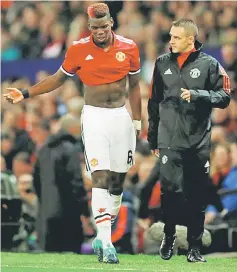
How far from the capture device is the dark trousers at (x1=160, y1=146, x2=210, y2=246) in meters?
11.7

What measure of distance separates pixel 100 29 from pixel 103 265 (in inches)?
91.1

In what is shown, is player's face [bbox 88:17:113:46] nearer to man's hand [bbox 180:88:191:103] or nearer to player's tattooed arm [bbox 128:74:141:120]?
player's tattooed arm [bbox 128:74:141:120]

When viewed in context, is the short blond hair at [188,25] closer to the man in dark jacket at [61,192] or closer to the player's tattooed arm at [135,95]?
the player's tattooed arm at [135,95]

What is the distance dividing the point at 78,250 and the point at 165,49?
6.00 meters

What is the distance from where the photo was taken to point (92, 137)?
12.1 metres

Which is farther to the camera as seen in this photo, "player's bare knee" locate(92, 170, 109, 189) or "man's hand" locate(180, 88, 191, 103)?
"player's bare knee" locate(92, 170, 109, 189)

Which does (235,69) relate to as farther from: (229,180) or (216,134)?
(229,180)

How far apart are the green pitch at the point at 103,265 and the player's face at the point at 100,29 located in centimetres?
222

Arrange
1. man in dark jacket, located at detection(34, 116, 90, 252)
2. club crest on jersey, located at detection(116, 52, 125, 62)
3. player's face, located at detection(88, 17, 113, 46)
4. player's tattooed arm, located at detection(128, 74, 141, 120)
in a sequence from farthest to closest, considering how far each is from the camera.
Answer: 1. man in dark jacket, located at detection(34, 116, 90, 252)
2. player's tattooed arm, located at detection(128, 74, 141, 120)
3. club crest on jersey, located at detection(116, 52, 125, 62)
4. player's face, located at detection(88, 17, 113, 46)

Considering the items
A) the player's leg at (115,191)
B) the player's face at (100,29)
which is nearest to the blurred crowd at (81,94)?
the player's leg at (115,191)

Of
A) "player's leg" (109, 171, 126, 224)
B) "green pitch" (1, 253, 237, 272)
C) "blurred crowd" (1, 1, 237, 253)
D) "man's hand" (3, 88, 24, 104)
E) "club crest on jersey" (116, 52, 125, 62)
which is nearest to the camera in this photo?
"green pitch" (1, 253, 237, 272)

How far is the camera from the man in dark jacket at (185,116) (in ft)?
38.2

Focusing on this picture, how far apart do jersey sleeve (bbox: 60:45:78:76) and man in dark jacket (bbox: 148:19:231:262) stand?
86 centimetres

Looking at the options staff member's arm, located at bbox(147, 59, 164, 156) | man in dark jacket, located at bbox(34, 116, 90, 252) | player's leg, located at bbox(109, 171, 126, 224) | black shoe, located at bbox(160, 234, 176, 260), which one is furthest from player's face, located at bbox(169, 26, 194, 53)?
man in dark jacket, located at bbox(34, 116, 90, 252)
